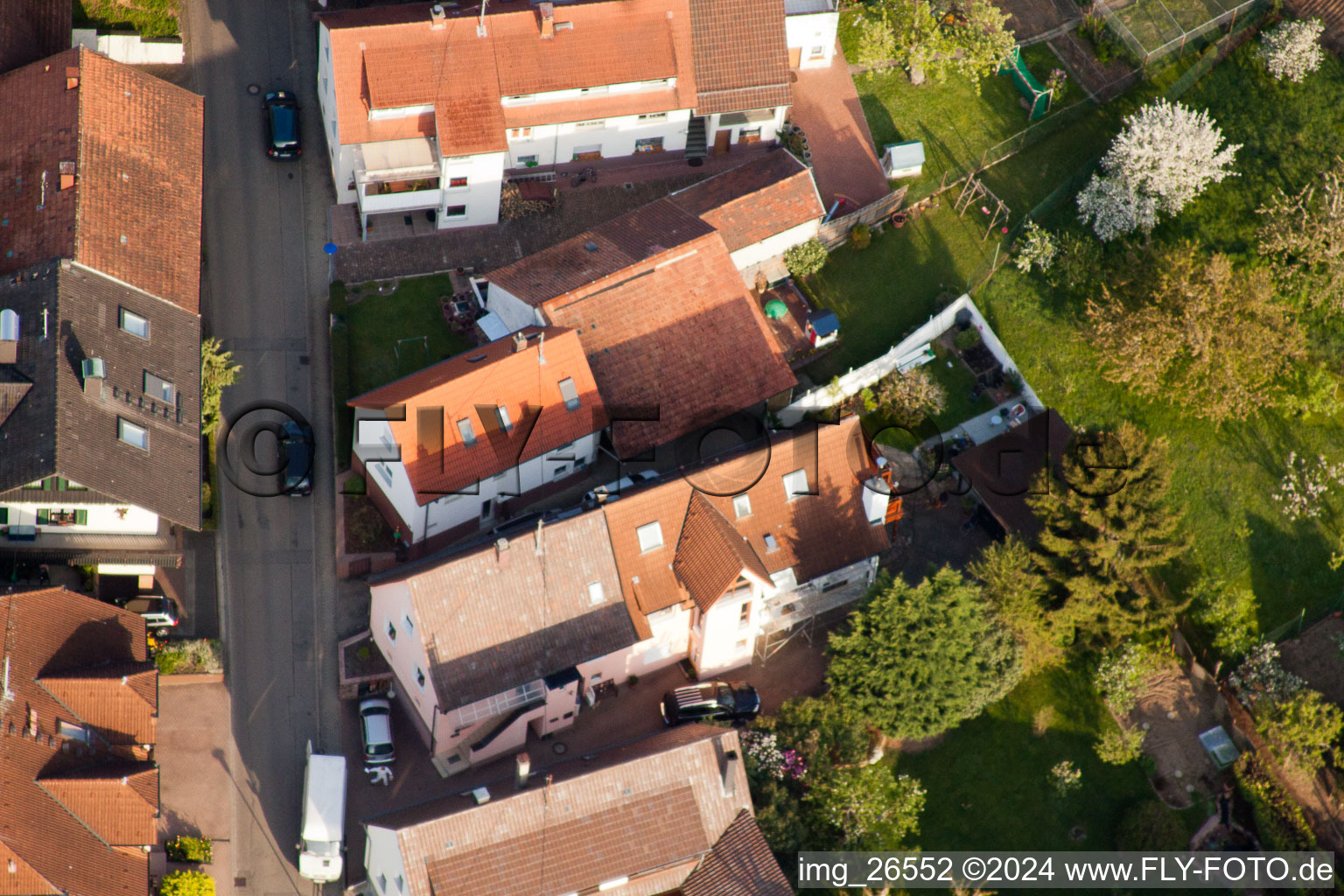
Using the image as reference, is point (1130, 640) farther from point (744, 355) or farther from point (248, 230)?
point (248, 230)

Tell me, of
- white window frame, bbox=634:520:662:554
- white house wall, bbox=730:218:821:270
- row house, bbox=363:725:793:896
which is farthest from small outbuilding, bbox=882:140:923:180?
row house, bbox=363:725:793:896

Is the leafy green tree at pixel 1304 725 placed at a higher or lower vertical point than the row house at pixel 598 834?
lower

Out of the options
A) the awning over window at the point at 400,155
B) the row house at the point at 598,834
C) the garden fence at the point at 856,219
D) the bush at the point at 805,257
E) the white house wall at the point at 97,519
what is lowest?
the row house at the point at 598,834

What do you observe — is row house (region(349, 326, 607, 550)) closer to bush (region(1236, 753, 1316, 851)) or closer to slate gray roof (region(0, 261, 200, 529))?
slate gray roof (region(0, 261, 200, 529))

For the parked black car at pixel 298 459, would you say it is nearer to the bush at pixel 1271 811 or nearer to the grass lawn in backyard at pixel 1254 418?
the grass lawn in backyard at pixel 1254 418

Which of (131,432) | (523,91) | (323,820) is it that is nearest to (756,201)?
(523,91)

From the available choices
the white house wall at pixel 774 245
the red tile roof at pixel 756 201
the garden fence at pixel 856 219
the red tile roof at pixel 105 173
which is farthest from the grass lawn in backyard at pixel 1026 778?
the red tile roof at pixel 105 173

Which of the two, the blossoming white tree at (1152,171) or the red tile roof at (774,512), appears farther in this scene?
the blossoming white tree at (1152,171)
